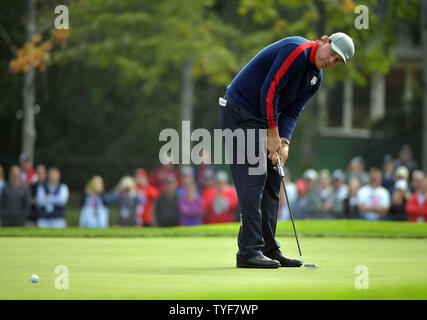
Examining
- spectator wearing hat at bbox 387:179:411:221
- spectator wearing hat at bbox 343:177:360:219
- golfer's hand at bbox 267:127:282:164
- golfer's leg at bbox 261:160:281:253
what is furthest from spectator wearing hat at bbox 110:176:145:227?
golfer's hand at bbox 267:127:282:164

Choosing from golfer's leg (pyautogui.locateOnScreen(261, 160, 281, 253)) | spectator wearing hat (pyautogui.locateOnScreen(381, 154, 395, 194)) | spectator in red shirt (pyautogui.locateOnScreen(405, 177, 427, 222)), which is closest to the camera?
golfer's leg (pyautogui.locateOnScreen(261, 160, 281, 253))

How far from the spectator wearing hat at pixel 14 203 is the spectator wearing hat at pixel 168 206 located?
2.40 m

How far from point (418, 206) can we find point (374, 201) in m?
1.43

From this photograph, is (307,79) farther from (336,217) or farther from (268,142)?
(336,217)

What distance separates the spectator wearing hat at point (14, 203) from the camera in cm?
1524

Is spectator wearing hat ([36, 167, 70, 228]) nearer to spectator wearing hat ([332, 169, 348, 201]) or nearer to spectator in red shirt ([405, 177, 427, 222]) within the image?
spectator wearing hat ([332, 169, 348, 201])

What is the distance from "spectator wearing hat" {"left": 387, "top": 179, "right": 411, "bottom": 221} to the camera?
15469 millimetres

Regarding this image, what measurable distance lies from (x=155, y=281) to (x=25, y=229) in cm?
593

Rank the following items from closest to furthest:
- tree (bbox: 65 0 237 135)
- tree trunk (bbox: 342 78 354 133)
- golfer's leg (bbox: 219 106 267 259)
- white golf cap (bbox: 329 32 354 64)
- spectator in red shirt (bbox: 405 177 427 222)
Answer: white golf cap (bbox: 329 32 354 64), golfer's leg (bbox: 219 106 267 259), spectator in red shirt (bbox: 405 177 427 222), tree (bbox: 65 0 237 135), tree trunk (bbox: 342 78 354 133)

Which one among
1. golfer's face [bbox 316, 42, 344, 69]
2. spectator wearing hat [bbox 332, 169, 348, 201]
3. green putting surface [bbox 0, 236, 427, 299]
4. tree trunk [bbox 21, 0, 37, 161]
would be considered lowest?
green putting surface [bbox 0, 236, 427, 299]

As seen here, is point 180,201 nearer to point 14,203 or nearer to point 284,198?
point 284,198

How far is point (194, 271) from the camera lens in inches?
246

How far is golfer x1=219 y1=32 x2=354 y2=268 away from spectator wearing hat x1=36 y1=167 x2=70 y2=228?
931cm
